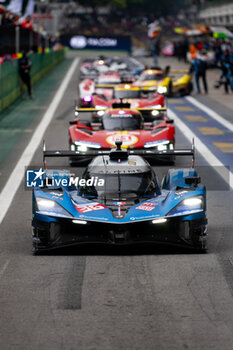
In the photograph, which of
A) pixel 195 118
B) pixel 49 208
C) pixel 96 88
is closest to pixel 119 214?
pixel 49 208

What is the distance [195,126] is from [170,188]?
1725cm

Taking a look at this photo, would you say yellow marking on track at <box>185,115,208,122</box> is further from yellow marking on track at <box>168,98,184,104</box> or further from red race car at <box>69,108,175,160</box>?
red race car at <box>69,108,175,160</box>

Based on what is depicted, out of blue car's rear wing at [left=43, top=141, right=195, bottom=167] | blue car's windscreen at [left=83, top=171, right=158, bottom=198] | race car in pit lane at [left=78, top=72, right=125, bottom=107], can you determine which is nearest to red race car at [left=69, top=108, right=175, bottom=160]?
blue car's rear wing at [left=43, top=141, right=195, bottom=167]

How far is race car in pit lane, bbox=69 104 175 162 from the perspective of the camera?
20844 millimetres

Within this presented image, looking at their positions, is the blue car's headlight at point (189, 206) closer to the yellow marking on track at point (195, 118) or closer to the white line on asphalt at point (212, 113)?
the white line on asphalt at point (212, 113)

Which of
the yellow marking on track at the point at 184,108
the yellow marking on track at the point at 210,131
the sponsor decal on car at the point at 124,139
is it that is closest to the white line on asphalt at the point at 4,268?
the sponsor decal on car at the point at 124,139

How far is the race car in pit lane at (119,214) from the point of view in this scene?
11.9m

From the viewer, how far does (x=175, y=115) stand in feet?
116

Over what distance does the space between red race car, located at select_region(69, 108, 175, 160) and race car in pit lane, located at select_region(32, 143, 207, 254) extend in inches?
285

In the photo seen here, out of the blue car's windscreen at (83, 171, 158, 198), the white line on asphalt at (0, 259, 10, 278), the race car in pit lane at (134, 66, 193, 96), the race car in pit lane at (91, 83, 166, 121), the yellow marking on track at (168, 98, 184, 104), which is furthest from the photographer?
the race car in pit lane at (134, 66, 193, 96)

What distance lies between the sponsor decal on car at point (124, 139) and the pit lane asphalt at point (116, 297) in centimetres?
711

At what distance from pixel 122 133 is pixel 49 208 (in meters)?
9.49

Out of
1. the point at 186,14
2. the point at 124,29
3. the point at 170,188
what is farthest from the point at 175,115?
the point at 186,14

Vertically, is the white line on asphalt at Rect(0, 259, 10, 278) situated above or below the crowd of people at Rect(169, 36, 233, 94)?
above
